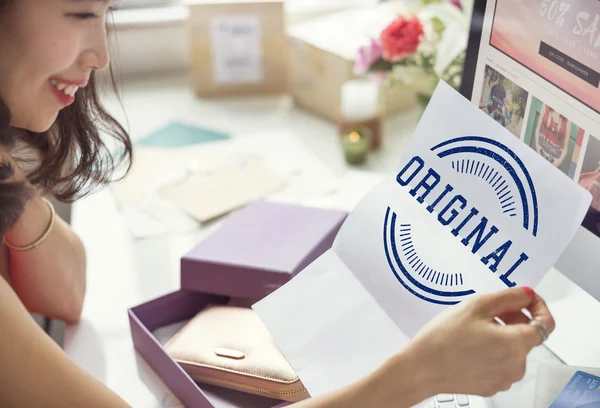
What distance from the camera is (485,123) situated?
27.3 inches

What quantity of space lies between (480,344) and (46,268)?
2.03ft

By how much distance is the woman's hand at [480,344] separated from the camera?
607 millimetres

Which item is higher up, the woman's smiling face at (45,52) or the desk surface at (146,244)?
the woman's smiling face at (45,52)

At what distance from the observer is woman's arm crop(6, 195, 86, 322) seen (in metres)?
0.96

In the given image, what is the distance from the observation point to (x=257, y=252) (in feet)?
3.00

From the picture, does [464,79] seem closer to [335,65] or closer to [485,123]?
[485,123]

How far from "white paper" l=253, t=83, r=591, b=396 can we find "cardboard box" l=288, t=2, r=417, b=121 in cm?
65

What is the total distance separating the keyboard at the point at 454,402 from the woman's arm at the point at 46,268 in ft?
1.58

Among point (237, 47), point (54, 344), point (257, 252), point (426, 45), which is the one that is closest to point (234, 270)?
point (257, 252)

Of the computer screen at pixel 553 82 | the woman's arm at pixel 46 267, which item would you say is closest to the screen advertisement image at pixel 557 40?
the computer screen at pixel 553 82

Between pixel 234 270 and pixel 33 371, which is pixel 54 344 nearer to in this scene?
pixel 33 371

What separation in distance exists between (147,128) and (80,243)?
0.48 meters

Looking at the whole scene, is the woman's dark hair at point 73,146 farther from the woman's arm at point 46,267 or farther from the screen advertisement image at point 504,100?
the screen advertisement image at point 504,100

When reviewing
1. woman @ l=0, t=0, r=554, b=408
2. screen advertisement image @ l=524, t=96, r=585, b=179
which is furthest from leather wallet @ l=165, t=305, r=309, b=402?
screen advertisement image @ l=524, t=96, r=585, b=179
